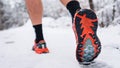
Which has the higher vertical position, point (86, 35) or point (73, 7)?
point (73, 7)

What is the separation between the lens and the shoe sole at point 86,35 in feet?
6.19

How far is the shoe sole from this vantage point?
1.89m

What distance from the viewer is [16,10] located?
7820 millimetres

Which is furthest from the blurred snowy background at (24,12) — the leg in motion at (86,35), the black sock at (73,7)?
the leg in motion at (86,35)

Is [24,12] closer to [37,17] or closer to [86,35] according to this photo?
[37,17]

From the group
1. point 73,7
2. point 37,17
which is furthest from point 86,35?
point 37,17

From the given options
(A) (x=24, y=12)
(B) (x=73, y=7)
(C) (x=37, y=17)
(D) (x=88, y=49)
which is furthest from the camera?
(A) (x=24, y=12)

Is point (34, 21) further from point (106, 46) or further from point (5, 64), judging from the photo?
point (106, 46)

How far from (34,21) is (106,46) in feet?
2.08

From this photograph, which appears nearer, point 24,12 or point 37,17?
point 37,17

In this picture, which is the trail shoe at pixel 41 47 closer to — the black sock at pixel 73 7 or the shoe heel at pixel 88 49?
the black sock at pixel 73 7

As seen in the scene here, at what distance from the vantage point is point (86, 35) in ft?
6.23

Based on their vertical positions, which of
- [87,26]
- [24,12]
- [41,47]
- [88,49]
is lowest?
[24,12]

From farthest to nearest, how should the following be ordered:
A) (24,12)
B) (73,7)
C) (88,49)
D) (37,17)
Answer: (24,12), (37,17), (73,7), (88,49)
